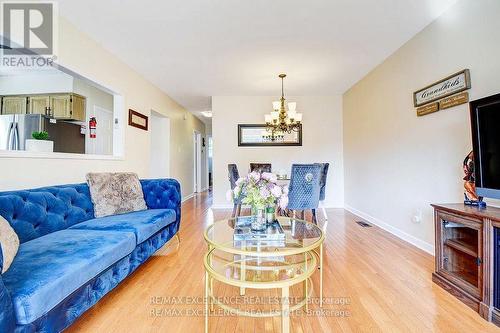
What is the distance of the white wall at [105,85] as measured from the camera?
2052mm

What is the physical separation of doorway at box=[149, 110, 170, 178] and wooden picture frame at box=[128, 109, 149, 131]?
1084mm

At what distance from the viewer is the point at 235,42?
2.87 meters

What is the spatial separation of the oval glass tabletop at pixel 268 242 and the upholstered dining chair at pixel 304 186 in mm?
1218

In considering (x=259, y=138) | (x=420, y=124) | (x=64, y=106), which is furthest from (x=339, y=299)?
(x=64, y=106)

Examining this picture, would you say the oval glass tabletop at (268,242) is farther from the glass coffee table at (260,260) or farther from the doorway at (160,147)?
the doorway at (160,147)

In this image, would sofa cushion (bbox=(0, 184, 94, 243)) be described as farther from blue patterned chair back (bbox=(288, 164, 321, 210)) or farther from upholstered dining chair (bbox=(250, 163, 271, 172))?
upholstered dining chair (bbox=(250, 163, 271, 172))

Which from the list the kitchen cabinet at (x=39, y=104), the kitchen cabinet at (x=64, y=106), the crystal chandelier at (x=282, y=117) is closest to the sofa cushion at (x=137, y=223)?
the crystal chandelier at (x=282, y=117)

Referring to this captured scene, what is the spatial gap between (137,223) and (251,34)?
232cm

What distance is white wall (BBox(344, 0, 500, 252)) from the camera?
2002 millimetres

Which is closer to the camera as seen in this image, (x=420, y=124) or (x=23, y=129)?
(x=420, y=124)

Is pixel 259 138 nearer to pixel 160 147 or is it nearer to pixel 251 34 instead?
pixel 160 147

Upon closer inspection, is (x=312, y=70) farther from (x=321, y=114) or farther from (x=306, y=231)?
(x=306, y=231)

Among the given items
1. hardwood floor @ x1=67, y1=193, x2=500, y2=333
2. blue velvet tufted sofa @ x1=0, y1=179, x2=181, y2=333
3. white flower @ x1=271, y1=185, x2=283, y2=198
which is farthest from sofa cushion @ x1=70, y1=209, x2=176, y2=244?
white flower @ x1=271, y1=185, x2=283, y2=198

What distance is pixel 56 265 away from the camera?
1.23 metres
